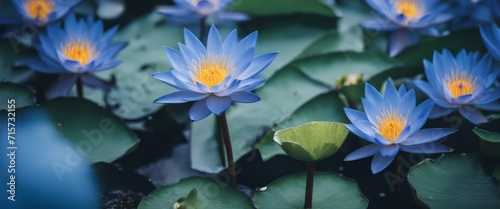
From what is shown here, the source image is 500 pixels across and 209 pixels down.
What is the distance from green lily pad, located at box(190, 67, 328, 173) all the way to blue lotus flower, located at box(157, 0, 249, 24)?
0.27 meters

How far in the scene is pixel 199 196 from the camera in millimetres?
1400

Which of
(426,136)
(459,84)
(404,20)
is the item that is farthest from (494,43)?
(426,136)

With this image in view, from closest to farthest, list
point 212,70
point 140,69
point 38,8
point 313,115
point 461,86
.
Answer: point 212,70 → point 461,86 → point 313,115 → point 38,8 → point 140,69

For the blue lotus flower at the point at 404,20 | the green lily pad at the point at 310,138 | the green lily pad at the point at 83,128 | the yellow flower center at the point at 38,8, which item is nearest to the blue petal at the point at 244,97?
the green lily pad at the point at 310,138

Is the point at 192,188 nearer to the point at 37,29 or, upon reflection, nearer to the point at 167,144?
the point at 167,144

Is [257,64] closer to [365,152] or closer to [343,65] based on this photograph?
[365,152]

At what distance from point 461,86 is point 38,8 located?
47.6 inches

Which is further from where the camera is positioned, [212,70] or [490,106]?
[490,106]

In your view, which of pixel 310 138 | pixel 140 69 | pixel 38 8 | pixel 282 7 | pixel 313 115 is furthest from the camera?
pixel 282 7

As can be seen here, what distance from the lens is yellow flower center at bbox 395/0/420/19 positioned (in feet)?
6.11

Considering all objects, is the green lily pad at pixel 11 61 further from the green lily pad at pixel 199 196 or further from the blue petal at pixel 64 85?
the green lily pad at pixel 199 196

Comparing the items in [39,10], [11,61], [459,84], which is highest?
[459,84]

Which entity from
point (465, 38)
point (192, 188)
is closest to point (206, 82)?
point (192, 188)

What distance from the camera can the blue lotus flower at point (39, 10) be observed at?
1777 millimetres
